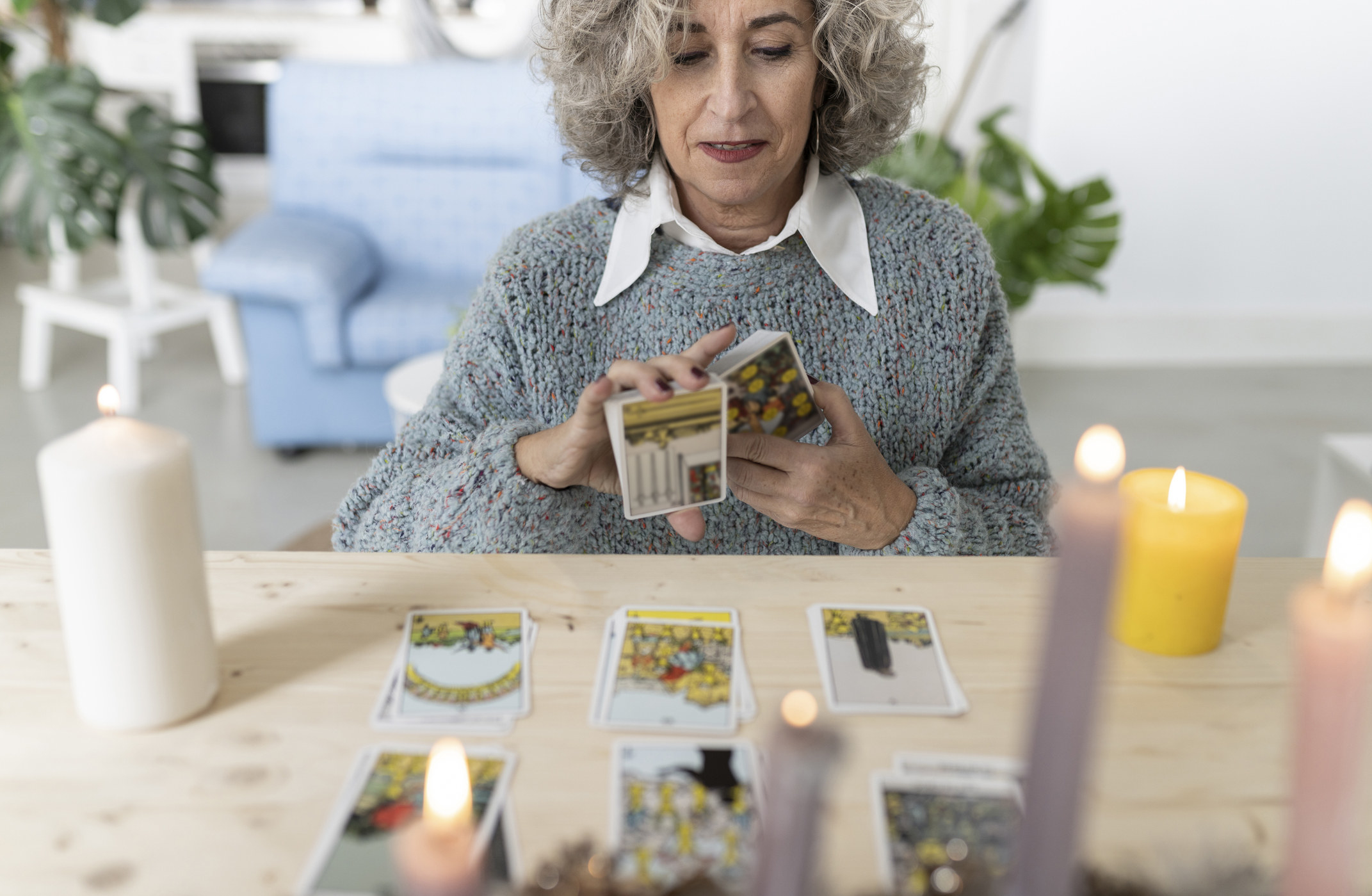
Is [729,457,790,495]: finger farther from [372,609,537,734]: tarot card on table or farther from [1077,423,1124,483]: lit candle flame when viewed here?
[1077,423,1124,483]: lit candle flame

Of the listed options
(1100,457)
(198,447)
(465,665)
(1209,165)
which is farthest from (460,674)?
(1209,165)

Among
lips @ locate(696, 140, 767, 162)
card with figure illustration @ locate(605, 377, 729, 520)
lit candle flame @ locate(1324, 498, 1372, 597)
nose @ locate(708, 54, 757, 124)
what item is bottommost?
card with figure illustration @ locate(605, 377, 729, 520)

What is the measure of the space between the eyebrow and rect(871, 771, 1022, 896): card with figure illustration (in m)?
0.86

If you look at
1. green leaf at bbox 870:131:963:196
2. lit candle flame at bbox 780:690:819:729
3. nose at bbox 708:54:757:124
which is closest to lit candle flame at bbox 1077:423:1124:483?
lit candle flame at bbox 780:690:819:729

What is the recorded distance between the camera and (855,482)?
1.10 m

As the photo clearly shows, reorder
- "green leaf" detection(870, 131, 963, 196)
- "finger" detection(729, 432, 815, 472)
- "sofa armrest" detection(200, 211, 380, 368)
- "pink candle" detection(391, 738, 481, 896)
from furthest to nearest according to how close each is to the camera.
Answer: "green leaf" detection(870, 131, 963, 196) < "sofa armrest" detection(200, 211, 380, 368) < "finger" detection(729, 432, 815, 472) < "pink candle" detection(391, 738, 481, 896)

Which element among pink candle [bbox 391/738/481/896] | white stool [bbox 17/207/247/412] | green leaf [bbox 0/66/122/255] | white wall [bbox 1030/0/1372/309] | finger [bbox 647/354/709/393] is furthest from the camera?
white wall [bbox 1030/0/1372/309]

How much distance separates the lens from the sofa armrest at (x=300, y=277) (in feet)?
10.2

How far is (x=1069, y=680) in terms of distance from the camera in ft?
1.13

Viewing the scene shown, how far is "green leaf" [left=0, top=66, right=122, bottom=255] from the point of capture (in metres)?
3.31

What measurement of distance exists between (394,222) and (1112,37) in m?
2.64

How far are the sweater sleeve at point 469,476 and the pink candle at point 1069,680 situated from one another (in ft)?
2.59

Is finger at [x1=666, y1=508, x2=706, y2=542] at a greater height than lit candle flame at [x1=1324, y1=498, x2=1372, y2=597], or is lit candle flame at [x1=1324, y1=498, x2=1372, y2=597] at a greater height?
lit candle flame at [x1=1324, y1=498, x2=1372, y2=597]

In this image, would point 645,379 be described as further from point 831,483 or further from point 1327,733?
point 1327,733
